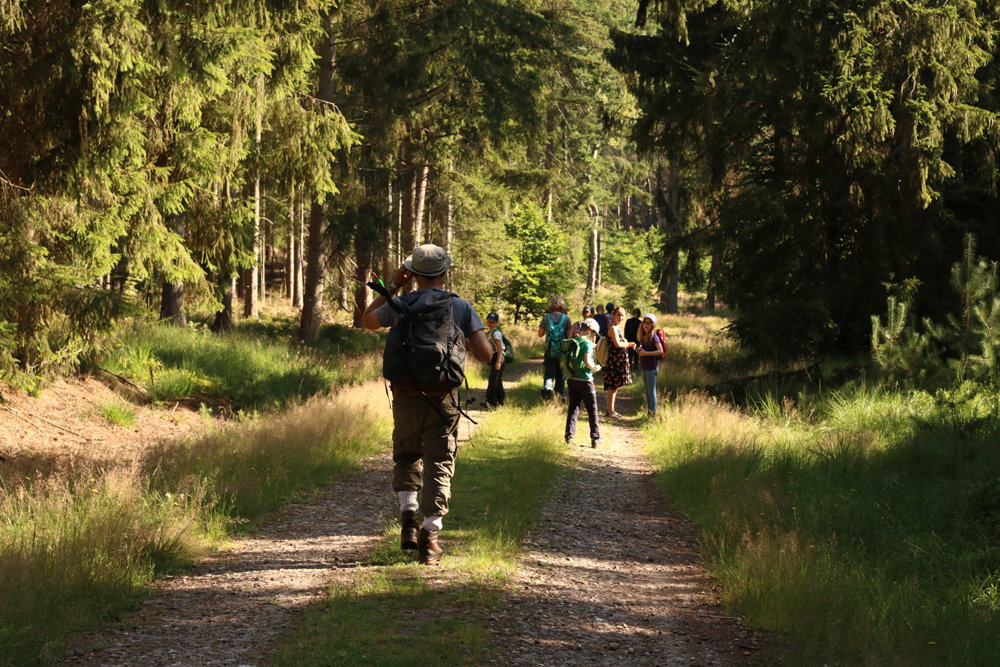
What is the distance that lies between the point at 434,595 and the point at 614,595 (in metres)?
1.26

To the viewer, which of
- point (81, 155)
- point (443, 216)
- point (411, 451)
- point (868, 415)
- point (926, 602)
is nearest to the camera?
point (926, 602)

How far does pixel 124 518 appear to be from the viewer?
576cm

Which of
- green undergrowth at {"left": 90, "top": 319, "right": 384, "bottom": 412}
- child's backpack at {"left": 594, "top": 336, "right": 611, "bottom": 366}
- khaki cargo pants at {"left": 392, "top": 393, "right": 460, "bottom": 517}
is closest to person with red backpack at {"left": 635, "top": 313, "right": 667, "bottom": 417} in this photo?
child's backpack at {"left": 594, "top": 336, "right": 611, "bottom": 366}

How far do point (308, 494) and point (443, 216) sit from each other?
73.1 ft

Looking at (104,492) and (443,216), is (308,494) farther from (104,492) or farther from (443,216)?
(443,216)

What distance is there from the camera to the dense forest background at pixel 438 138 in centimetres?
895

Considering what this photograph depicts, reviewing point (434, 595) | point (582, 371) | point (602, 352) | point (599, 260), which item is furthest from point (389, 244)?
point (599, 260)

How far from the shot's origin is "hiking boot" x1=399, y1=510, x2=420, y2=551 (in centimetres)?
583

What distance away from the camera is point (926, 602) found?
16.9 feet

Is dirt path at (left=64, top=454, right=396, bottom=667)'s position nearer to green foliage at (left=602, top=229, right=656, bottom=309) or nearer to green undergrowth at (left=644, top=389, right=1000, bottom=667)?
green undergrowth at (left=644, top=389, right=1000, bottom=667)

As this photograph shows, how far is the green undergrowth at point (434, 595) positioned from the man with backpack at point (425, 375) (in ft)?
1.14

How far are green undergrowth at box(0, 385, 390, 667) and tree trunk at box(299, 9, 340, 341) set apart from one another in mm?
9714

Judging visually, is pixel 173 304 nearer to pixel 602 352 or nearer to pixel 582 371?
pixel 602 352

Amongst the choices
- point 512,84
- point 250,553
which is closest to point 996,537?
point 250,553
